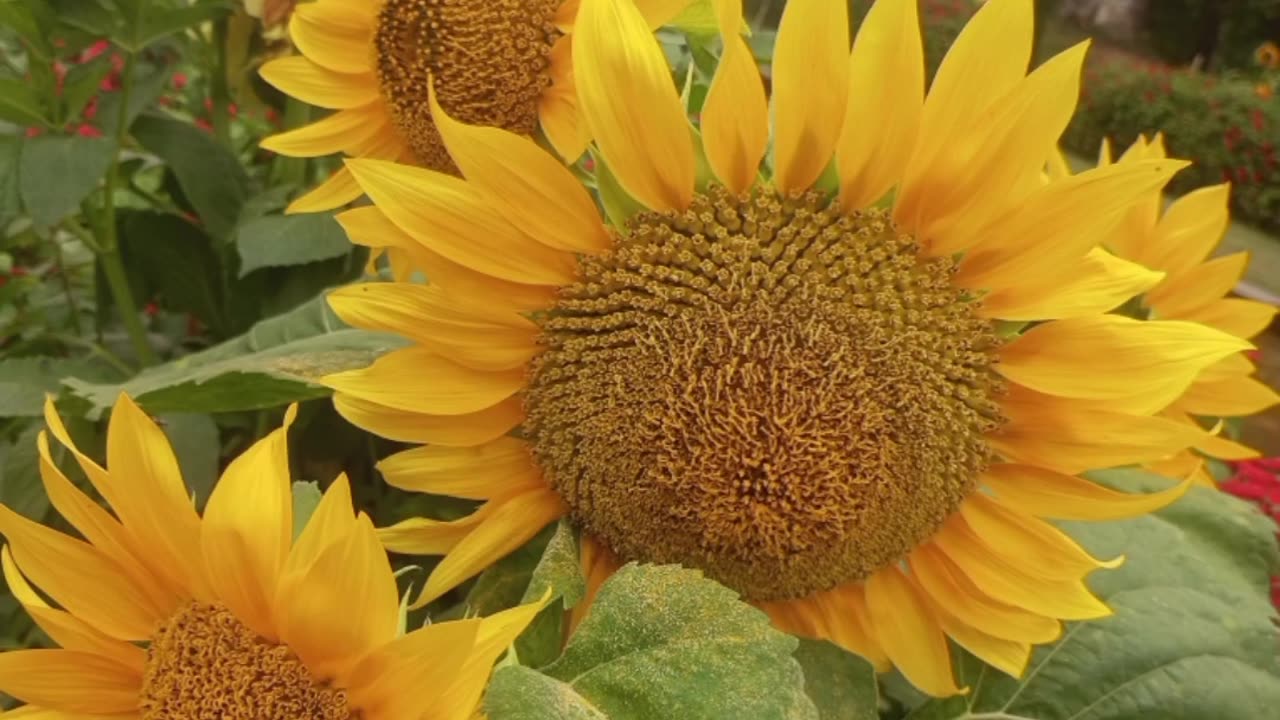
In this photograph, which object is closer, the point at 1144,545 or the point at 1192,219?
the point at 1144,545

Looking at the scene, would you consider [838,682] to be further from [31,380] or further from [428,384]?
[31,380]

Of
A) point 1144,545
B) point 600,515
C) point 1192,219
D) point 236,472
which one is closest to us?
point 236,472

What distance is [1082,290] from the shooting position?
16.9 inches

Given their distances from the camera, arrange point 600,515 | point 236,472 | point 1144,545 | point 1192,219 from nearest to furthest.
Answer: point 236,472 < point 600,515 < point 1144,545 < point 1192,219

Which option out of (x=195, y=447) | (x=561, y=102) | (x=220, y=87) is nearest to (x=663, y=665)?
(x=561, y=102)

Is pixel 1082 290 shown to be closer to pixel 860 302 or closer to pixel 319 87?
pixel 860 302

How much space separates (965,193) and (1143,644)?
0.78 feet

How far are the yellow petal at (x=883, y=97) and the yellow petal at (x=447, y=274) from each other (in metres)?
0.12

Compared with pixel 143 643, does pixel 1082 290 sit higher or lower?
higher

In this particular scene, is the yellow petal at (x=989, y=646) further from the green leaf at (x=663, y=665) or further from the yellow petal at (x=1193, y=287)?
the yellow petal at (x=1193, y=287)

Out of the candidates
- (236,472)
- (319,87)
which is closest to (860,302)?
(236,472)

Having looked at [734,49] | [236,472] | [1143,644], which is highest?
[734,49]

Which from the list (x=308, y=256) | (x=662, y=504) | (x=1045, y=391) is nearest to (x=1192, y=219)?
(x=1045, y=391)

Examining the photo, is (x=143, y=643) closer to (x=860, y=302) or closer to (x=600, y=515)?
(x=600, y=515)
